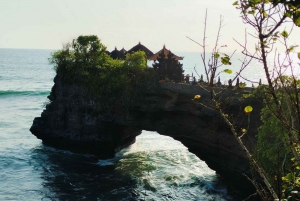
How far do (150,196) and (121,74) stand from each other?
1069 centimetres

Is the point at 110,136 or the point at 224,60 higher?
the point at 224,60

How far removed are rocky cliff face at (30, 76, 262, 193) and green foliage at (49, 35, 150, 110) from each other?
894mm

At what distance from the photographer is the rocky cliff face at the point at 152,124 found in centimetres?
2397

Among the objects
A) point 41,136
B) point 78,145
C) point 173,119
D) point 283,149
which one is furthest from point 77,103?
point 283,149

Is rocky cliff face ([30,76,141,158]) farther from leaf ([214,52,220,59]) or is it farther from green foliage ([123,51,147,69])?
leaf ([214,52,220,59])

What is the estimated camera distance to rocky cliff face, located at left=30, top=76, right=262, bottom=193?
2397 centimetres

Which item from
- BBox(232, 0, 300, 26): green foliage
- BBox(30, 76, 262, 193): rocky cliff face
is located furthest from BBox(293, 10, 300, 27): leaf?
BBox(30, 76, 262, 193): rocky cliff face

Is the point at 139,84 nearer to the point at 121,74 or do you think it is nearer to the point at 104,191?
the point at 121,74

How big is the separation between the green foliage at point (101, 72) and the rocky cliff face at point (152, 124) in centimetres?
89

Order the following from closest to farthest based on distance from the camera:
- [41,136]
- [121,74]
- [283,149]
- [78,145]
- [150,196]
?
[283,149], [150,196], [121,74], [78,145], [41,136]

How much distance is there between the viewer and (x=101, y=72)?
2972 centimetres

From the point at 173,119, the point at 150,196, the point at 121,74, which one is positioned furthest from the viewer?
the point at 121,74

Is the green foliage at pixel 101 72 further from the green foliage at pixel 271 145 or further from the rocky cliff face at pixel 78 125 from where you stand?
the green foliage at pixel 271 145

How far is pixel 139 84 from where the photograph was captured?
2869 centimetres
